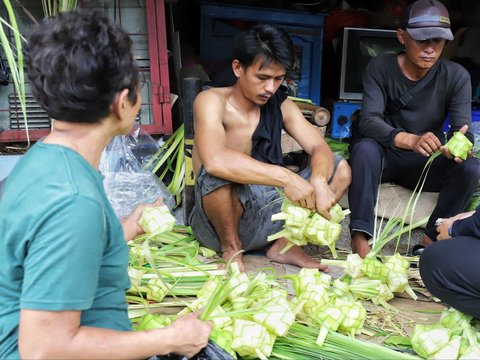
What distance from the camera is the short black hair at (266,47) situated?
113 inches

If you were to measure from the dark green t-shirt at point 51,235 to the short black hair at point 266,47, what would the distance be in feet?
5.79

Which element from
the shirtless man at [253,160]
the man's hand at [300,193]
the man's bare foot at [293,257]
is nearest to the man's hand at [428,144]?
the shirtless man at [253,160]

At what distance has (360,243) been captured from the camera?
3154 mm

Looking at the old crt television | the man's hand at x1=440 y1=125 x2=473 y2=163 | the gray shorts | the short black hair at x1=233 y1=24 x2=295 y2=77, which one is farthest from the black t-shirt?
the old crt television

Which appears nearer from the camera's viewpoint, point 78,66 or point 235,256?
point 78,66

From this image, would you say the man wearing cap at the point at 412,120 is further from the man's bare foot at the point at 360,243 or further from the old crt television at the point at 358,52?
the old crt television at the point at 358,52

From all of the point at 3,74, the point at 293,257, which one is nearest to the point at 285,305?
the point at 293,257

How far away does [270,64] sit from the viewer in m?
2.89

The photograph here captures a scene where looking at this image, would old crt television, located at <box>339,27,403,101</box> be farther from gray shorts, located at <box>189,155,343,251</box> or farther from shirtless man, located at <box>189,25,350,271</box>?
gray shorts, located at <box>189,155,343,251</box>

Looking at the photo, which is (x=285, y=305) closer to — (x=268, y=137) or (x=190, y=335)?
(x=190, y=335)

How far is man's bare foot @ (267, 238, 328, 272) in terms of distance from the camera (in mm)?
3021

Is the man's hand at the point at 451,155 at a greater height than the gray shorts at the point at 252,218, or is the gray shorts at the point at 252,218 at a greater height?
the man's hand at the point at 451,155

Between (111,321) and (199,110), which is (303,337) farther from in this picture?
(199,110)

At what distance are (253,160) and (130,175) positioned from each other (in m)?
1.24
